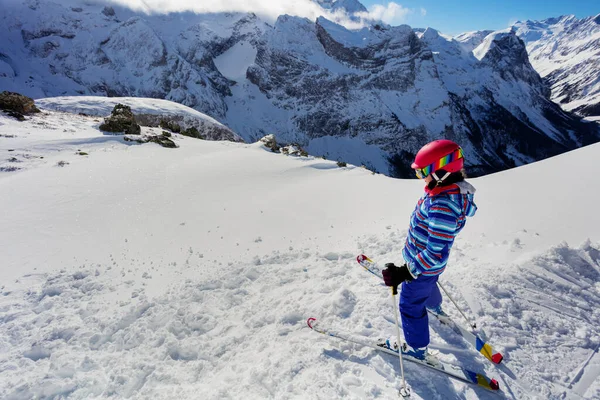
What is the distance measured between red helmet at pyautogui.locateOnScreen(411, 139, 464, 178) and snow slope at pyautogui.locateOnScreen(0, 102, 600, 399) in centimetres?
248


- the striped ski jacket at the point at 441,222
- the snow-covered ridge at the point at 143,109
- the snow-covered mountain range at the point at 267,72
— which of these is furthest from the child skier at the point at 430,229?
the snow-covered mountain range at the point at 267,72

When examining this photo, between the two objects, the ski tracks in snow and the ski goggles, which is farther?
the ski tracks in snow

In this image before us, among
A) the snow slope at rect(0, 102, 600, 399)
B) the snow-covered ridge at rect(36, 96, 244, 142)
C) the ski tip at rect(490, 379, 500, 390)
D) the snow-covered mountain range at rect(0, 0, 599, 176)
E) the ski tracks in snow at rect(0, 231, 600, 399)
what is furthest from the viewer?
the snow-covered mountain range at rect(0, 0, 599, 176)

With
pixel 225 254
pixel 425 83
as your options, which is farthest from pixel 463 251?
pixel 425 83

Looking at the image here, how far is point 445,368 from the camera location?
4055mm

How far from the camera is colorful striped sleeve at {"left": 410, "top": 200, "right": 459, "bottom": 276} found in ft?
12.6

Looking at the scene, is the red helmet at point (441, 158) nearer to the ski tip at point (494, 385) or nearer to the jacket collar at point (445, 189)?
the jacket collar at point (445, 189)

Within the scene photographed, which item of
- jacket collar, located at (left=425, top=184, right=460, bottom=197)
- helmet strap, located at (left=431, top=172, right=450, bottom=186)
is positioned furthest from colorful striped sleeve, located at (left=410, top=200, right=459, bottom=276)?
helmet strap, located at (left=431, top=172, right=450, bottom=186)

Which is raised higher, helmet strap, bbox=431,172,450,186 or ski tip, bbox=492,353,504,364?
helmet strap, bbox=431,172,450,186

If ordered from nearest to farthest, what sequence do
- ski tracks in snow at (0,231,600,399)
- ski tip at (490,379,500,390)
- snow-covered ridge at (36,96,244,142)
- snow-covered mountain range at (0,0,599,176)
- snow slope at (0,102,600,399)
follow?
ski tip at (490,379,500,390), ski tracks in snow at (0,231,600,399), snow slope at (0,102,600,399), snow-covered ridge at (36,96,244,142), snow-covered mountain range at (0,0,599,176)

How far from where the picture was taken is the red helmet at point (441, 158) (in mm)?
3822

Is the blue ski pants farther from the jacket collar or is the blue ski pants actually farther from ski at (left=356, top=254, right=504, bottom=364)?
the jacket collar

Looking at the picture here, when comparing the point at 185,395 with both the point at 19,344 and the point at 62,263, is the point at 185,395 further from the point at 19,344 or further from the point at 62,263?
the point at 62,263

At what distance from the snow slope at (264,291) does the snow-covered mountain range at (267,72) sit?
3742 inches
